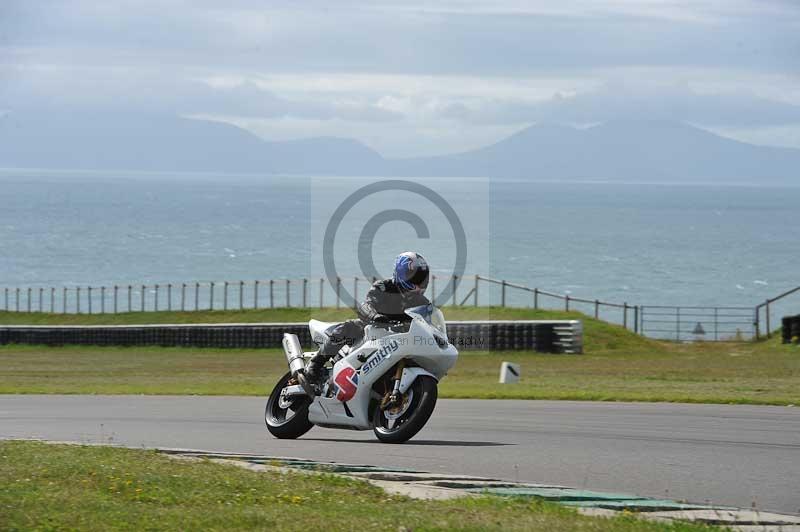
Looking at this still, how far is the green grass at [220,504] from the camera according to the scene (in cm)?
775

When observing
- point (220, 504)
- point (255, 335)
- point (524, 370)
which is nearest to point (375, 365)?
point (220, 504)

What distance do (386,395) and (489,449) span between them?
3.72ft

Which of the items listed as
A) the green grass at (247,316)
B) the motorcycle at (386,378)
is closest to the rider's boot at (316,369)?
the motorcycle at (386,378)

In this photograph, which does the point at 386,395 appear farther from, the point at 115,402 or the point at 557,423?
the point at 115,402

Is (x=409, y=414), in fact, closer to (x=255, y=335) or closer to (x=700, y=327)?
(x=255, y=335)

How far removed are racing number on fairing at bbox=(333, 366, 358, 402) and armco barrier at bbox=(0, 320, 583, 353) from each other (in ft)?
72.1

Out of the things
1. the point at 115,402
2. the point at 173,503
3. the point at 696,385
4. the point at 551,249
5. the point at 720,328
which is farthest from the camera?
the point at 551,249

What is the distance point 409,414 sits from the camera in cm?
1198

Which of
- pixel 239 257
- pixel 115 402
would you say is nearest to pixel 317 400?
pixel 115 402

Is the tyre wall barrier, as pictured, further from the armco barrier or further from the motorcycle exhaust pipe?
the motorcycle exhaust pipe

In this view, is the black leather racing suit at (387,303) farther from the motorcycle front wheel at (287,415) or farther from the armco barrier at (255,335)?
the armco barrier at (255,335)

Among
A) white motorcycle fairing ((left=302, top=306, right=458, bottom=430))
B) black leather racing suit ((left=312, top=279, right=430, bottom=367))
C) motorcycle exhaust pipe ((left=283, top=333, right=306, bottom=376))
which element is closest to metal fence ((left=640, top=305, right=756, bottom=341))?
motorcycle exhaust pipe ((left=283, top=333, right=306, bottom=376))

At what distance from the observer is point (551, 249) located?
177m

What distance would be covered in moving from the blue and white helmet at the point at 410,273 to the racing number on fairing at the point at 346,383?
98 centimetres
